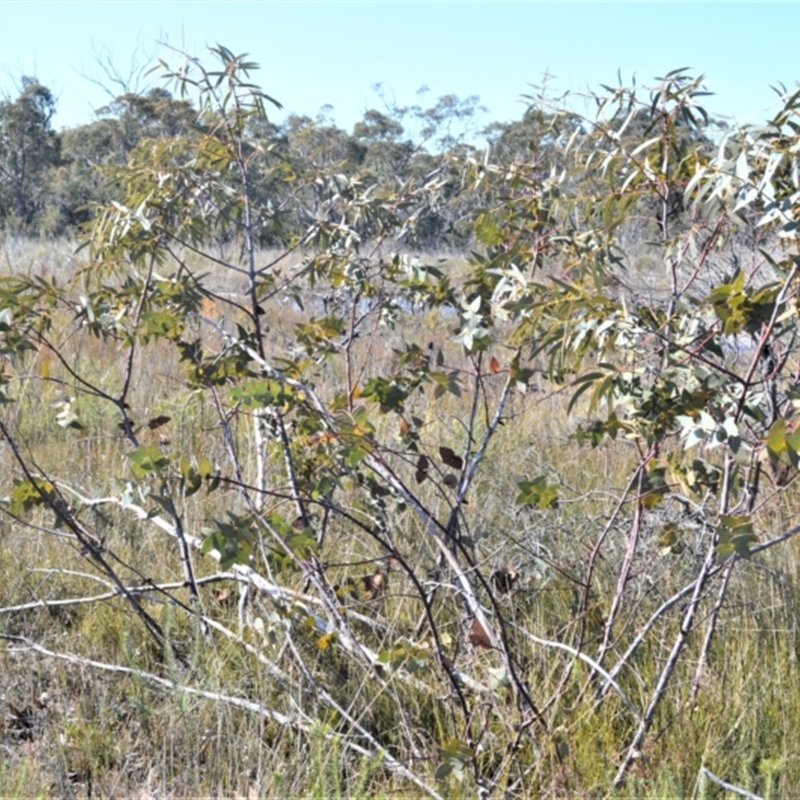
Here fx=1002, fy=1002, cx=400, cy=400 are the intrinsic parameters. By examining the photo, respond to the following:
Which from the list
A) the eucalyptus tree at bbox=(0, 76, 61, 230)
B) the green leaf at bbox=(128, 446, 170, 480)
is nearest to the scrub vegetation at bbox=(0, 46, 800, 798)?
the green leaf at bbox=(128, 446, 170, 480)

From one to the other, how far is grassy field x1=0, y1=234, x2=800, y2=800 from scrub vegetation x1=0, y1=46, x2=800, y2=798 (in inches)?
0.4

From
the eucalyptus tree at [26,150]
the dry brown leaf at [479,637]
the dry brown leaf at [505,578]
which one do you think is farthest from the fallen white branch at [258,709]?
the eucalyptus tree at [26,150]

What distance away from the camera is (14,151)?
25625 mm

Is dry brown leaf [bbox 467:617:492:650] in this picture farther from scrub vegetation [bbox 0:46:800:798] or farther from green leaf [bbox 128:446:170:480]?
green leaf [bbox 128:446:170:480]

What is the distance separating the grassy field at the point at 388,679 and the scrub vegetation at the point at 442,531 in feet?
0.04

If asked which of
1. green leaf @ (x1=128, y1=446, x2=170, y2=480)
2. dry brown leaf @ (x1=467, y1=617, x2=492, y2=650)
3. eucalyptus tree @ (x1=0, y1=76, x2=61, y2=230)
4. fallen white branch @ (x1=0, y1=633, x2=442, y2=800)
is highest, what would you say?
eucalyptus tree @ (x1=0, y1=76, x2=61, y2=230)

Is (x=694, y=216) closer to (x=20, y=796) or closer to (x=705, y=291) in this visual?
(x=20, y=796)

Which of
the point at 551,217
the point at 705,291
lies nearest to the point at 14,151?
the point at 705,291

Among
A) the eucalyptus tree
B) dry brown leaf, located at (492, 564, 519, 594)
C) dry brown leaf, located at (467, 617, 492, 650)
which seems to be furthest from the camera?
the eucalyptus tree

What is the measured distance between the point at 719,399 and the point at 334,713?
1.11 m

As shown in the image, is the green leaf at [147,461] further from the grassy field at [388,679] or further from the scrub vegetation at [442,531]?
the grassy field at [388,679]

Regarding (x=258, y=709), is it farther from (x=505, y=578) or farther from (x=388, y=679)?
(x=505, y=578)

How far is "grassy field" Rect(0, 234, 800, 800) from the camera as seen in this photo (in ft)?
6.94

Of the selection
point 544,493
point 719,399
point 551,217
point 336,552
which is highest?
point 551,217
